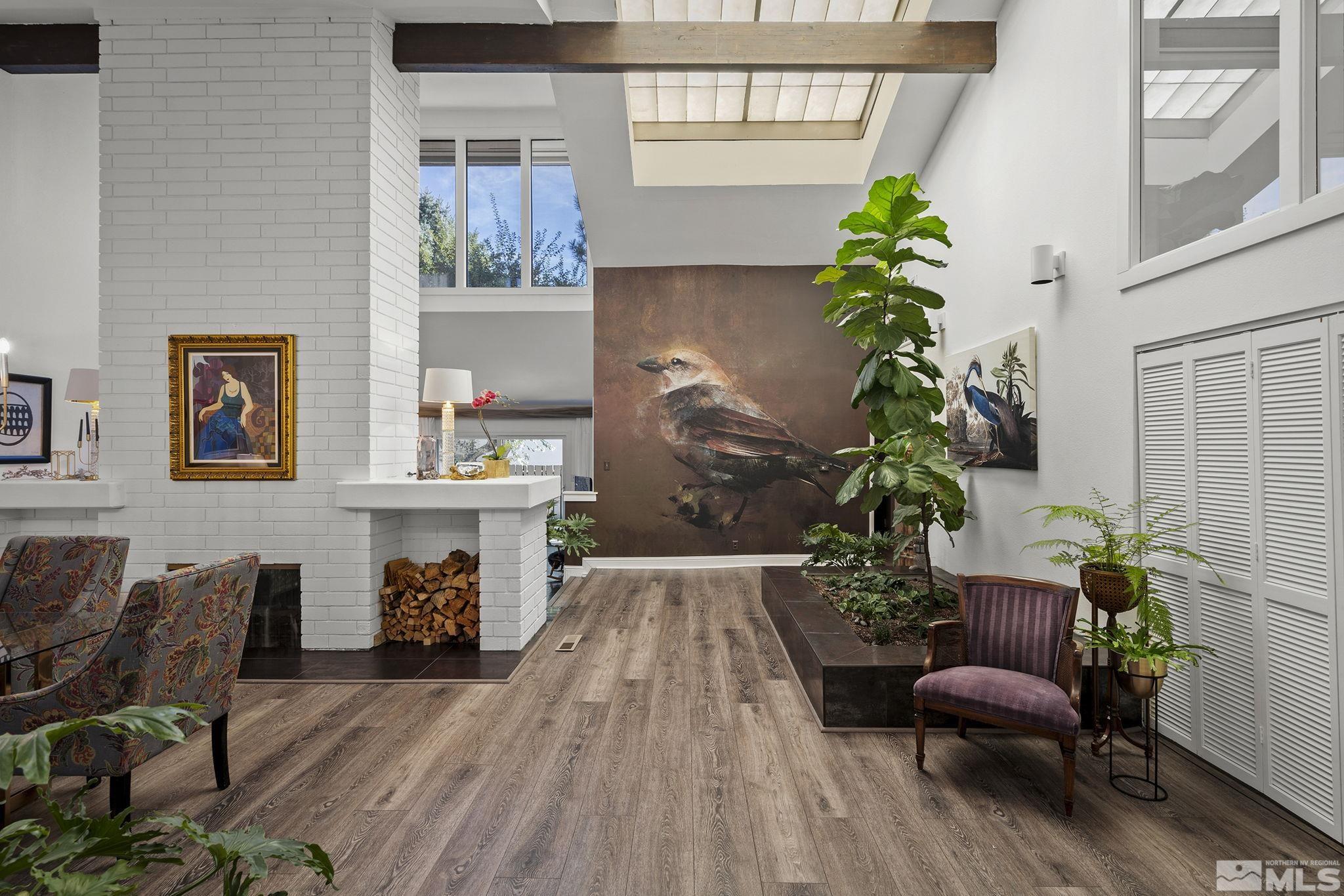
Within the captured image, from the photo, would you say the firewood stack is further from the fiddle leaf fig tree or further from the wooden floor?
the fiddle leaf fig tree

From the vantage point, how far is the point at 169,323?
441 centimetres

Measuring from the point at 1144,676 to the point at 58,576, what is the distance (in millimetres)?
4535

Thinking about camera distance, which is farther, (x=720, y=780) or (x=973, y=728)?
(x=973, y=728)

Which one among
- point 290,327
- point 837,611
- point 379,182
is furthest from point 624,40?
point 837,611

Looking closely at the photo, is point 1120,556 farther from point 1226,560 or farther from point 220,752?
point 220,752

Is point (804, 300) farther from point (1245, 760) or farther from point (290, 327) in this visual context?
point (1245, 760)

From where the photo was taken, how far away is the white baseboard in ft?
25.2

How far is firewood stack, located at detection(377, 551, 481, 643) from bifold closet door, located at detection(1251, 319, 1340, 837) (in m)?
4.01

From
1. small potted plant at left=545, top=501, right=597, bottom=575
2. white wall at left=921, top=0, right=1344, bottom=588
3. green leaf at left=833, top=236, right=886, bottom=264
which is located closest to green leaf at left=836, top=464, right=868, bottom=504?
white wall at left=921, top=0, right=1344, bottom=588

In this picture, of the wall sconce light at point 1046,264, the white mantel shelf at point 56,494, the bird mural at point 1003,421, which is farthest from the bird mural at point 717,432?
the white mantel shelf at point 56,494

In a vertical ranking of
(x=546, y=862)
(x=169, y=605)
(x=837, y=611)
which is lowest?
(x=546, y=862)

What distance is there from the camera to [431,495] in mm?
4336

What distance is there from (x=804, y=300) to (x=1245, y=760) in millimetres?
5823

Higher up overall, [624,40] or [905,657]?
[624,40]
